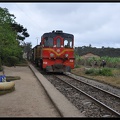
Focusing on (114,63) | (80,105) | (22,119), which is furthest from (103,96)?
(114,63)

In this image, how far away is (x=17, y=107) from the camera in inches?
340

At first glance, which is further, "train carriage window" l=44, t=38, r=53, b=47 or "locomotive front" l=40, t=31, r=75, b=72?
"train carriage window" l=44, t=38, r=53, b=47

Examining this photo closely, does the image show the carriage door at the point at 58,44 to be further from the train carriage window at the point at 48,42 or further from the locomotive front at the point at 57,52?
the train carriage window at the point at 48,42

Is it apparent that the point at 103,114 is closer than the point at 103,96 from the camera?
Yes

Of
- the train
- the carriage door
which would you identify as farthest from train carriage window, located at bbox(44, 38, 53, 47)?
the carriage door

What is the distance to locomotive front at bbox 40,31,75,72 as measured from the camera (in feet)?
77.0

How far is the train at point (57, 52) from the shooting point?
23.5 meters

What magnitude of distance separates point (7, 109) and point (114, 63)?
45559 mm

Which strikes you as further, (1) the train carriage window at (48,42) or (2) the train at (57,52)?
(1) the train carriage window at (48,42)

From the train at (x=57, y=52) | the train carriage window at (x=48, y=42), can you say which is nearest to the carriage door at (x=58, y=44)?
the train at (x=57, y=52)

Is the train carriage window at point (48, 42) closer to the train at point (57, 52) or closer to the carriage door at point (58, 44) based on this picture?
the train at point (57, 52)

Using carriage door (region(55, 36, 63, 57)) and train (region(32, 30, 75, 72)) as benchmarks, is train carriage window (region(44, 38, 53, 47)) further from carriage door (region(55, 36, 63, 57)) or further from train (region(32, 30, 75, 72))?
carriage door (region(55, 36, 63, 57))

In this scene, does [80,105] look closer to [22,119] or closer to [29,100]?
[29,100]

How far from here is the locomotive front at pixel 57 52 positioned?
23469 mm
